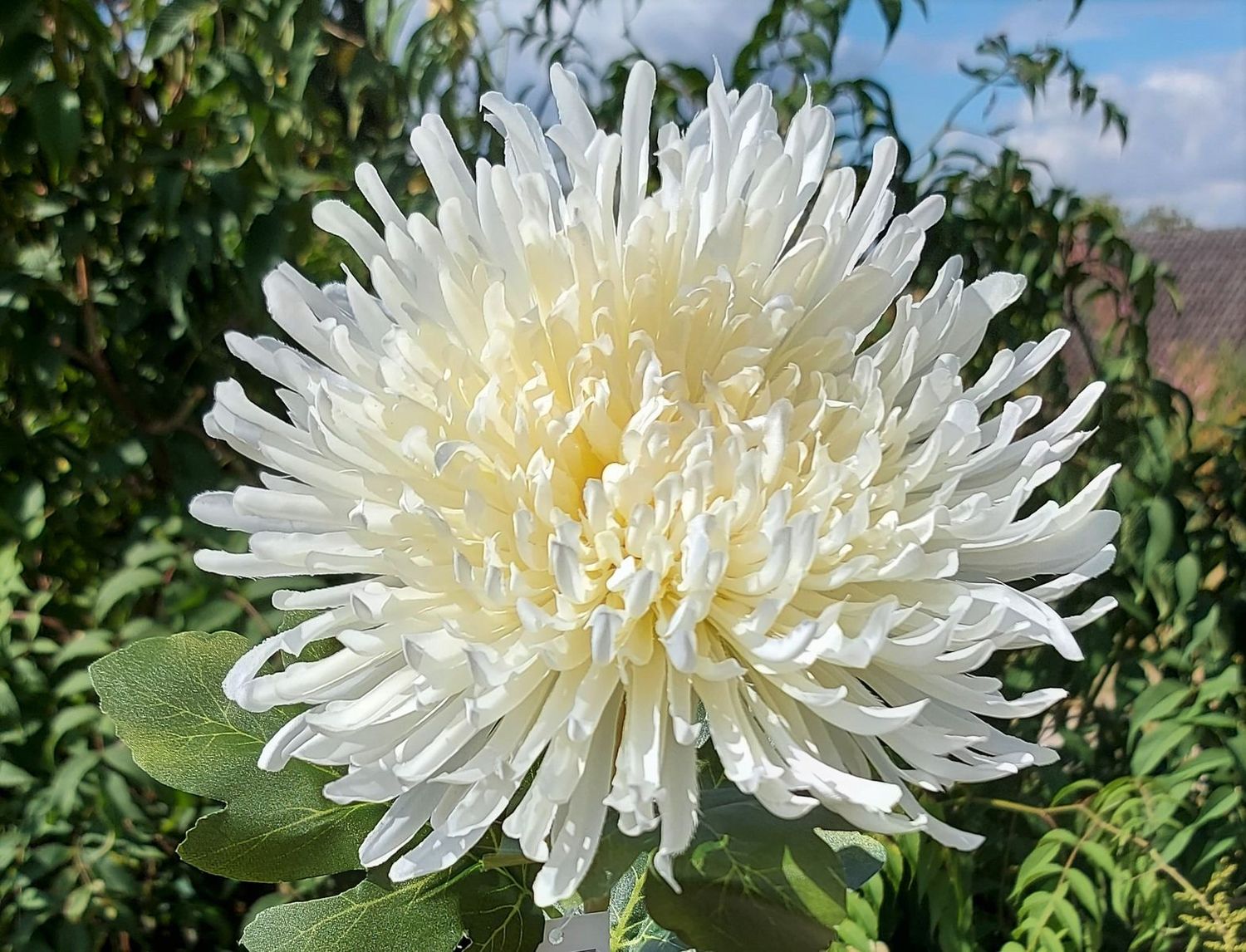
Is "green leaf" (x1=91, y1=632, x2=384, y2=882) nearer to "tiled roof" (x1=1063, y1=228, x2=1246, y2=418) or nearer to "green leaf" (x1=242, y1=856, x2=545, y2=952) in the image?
"green leaf" (x1=242, y1=856, x2=545, y2=952)

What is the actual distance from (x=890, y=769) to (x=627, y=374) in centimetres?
12

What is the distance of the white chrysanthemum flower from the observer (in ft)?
0.72

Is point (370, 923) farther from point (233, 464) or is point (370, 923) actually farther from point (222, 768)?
point (233, 464)

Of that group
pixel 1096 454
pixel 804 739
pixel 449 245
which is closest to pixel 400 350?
pixel 449 245

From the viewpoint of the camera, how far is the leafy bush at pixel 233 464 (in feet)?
2.39

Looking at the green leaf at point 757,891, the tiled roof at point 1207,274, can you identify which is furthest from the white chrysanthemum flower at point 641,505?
the tiled roof at point 1207,274

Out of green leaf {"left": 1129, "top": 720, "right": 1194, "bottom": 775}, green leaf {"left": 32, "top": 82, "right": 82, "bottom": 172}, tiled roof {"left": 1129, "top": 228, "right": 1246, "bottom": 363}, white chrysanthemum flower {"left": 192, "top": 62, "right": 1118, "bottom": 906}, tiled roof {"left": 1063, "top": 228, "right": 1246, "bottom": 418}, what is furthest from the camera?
tiled roof {"left": 1129, "top": 228, "right": 1246, "bottom": 363}

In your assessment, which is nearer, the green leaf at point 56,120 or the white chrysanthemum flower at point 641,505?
the white chrysanthemum flower at point 641,505

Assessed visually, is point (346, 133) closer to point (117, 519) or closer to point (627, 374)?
point (117, 519)

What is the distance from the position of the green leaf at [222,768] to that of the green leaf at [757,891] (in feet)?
0.32

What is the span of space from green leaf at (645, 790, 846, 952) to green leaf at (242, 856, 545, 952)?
0.16ft

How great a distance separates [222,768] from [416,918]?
7 cm

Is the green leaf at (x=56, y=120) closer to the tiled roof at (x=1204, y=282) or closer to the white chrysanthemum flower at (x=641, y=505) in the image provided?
the white chrysanthemum flower at (x=641, y=505)

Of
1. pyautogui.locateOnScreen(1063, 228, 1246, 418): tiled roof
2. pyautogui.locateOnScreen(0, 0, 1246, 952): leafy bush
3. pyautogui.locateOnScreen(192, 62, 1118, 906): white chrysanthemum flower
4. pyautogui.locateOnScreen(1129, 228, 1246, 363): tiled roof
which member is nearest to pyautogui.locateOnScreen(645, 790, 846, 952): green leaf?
pyautogui.locateOnScreen(192, 62, 1118, 906): white chrysanthemum flower
